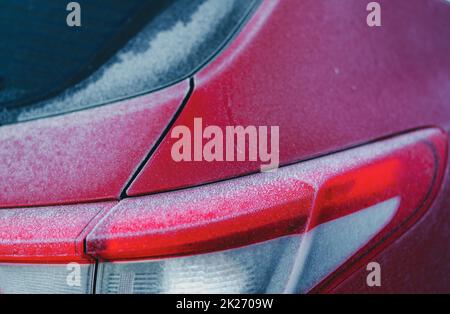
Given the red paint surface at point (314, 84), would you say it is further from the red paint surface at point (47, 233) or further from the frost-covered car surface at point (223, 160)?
the red paint surface at point (47, 233)

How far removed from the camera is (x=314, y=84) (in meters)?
0.89

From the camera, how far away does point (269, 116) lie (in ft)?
2.84

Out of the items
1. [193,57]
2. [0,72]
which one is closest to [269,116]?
[193,57]

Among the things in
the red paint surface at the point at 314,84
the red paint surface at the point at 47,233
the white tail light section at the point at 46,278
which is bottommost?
the white tail light section at the point at 46,278

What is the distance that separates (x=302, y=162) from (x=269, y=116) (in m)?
0.13

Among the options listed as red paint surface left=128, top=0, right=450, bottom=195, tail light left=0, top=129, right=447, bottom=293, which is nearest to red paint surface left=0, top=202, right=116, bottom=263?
tail light left=0, top=129, right=447, bottom=293

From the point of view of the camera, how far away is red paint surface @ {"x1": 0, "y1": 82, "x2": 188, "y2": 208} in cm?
86

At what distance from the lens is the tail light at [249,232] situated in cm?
79

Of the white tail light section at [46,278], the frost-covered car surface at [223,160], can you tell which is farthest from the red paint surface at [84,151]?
the white tail light section at [46,278]

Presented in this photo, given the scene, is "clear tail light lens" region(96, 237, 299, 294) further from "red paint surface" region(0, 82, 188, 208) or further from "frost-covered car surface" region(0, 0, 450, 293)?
"red paint surface" region(0, 82, 188, 208)

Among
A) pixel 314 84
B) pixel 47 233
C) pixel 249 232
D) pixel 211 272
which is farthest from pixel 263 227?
pixel 47 233

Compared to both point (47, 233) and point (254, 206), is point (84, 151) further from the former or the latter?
point (254, 206)

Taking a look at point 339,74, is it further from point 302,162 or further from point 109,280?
point 109,280

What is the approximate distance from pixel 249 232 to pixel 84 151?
42 cm
